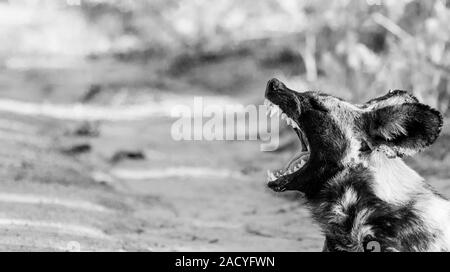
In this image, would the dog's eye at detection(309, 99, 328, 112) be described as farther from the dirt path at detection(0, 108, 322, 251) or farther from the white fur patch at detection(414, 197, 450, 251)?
the dirt path at detection(0, 108, 322, 251)

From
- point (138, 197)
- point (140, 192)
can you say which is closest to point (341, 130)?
point (138, 197)

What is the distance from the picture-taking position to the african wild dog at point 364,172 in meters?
3.98

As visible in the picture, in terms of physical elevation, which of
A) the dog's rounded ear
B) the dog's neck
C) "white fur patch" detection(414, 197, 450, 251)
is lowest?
"white fur patch" detection(414, 197, 450, 251)

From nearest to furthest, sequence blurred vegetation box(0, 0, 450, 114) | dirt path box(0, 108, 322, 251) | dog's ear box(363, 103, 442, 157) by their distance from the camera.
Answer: dog's ear box(363, 103, 442, 157) < dirt path box(0, 108, 322, 251) < blurred vegetation box(0, 0, 450, 114)

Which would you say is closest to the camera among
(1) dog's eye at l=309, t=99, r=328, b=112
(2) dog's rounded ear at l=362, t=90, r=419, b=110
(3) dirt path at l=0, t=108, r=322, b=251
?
(2) dog's rounded ear at l=362, t=90, r=419, b=110

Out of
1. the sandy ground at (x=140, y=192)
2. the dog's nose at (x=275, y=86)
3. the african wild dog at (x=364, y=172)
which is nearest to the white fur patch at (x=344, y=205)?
the african wild dog at (x=364, y=172)

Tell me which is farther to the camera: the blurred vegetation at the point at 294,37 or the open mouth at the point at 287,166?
the blurred vegetation at the point at 294,37

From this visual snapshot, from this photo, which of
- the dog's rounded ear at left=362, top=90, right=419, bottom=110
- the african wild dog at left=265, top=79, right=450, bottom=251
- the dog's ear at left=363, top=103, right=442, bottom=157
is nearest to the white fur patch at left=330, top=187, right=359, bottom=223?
the african wild dog at left=265, top=79, right=450, bottom=251

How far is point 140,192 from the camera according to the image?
25.8 feet

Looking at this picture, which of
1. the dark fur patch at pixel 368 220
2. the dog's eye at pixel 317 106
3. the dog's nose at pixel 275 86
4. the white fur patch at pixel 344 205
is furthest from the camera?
the dog's nose at pixel 275 86

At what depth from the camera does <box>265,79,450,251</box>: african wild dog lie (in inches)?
157

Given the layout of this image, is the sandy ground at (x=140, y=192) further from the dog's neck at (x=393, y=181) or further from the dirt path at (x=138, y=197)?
the dog's neck at (x=393, y=181)

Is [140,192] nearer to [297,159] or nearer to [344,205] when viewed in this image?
[297,159]

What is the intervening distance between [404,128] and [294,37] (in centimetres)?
1010
